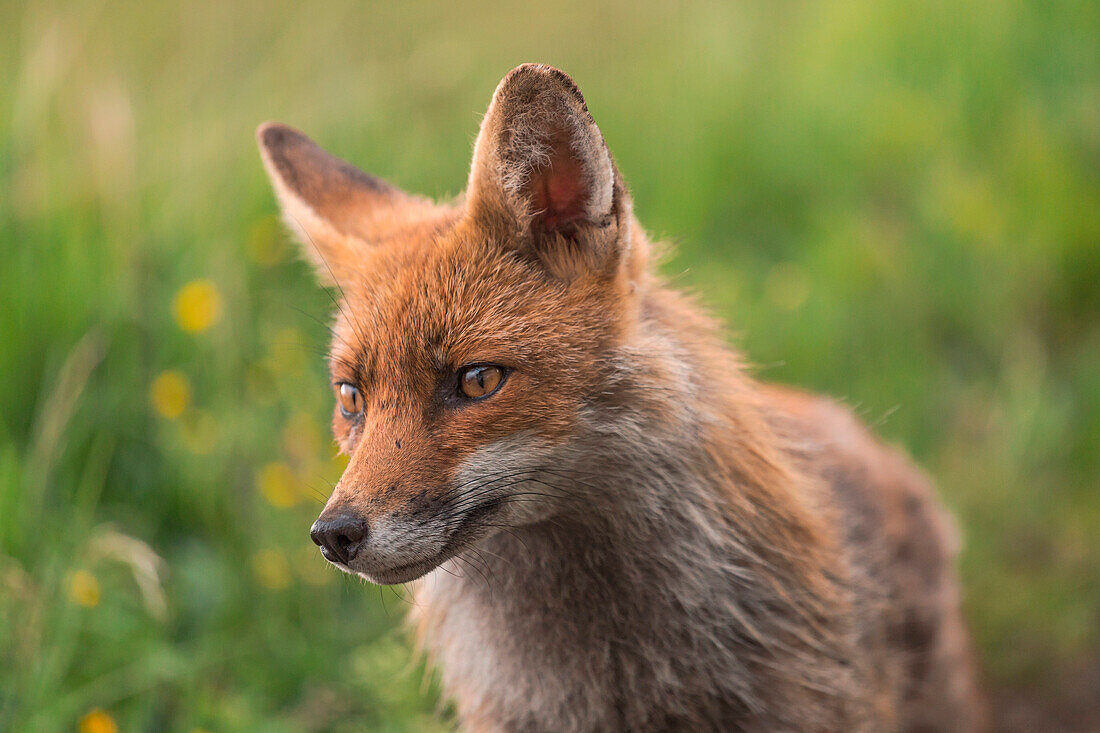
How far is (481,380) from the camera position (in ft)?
8.89

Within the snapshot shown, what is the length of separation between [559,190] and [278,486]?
2330 mm

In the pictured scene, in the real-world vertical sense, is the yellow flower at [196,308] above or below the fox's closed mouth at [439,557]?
above

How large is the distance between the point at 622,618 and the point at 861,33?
5.32m

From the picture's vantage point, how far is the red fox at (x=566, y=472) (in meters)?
2.66

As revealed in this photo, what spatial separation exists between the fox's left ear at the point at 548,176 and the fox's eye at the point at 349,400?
0.60 metres

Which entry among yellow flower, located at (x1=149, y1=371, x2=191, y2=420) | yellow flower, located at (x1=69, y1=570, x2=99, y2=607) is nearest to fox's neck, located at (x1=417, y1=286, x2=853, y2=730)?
yellow flower, located at (x1=69, y1=570, x2=99, y2=607)

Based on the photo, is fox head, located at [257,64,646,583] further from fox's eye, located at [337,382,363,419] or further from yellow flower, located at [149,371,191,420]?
yellow flower, located at [149,371,191,420]

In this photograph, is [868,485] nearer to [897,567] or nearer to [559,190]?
[897,567]

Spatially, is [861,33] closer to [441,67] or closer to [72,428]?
[441,67]

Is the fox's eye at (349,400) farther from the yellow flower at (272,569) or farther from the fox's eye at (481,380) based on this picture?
the yellow flower at (272,569)

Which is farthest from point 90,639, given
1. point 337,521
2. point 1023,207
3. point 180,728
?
point 1023,207

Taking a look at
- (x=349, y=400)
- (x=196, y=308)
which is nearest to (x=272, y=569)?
(x=196, y=308)

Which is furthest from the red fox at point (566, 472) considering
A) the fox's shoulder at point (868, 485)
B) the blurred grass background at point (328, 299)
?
the blurred grass background at point (328, 299)

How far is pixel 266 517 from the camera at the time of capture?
15.0 feet
